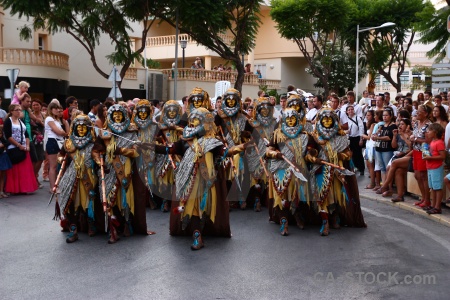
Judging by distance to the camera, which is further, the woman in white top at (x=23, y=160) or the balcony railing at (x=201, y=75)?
the balcony railing at (x=201, y=75)

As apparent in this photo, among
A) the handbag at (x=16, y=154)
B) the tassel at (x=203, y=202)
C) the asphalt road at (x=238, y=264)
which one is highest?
the handbag at (x=16, y=154)

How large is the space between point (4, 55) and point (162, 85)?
9100 mm

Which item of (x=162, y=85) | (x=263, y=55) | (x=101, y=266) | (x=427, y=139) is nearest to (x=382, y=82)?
(x=263, y=55)

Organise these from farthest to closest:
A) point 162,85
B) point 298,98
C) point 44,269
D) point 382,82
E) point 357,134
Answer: point 382,82
point 162,85
point 357,134
point 298,98
point 44,269

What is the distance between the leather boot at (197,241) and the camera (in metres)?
7.65

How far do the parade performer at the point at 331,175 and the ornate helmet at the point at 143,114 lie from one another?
9.94 ft

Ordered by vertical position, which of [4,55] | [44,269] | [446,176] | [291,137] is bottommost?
[44,269]

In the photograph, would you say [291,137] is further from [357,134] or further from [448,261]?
[357,134]

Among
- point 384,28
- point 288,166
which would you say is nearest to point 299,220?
point 288,166

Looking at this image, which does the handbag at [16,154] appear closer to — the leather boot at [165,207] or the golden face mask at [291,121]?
the leather boot at [165,207]

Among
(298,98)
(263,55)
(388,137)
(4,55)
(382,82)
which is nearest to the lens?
(298,98)

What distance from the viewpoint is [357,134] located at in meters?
14.6

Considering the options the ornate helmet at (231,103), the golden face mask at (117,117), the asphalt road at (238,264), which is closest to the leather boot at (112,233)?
the asphalt road at (238,264)

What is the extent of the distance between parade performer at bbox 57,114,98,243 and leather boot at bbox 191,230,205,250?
1595 millimetres
